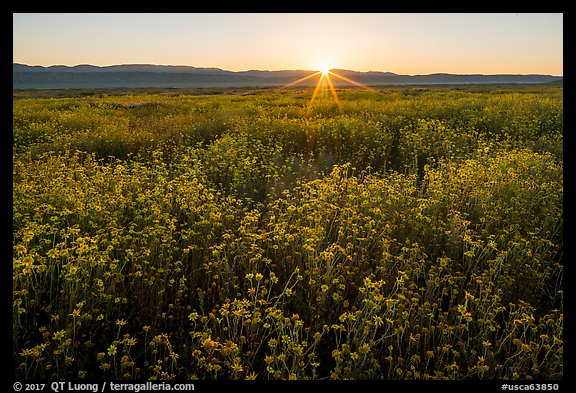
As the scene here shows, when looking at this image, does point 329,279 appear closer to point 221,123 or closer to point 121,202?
point 121,202

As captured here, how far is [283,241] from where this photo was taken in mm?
3885

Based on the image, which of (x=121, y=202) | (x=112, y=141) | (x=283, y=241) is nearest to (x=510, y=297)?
(x=283, y=241)

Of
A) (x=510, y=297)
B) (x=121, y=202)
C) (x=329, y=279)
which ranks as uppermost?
(x=121, y=202)

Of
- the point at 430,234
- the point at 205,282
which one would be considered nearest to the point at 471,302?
the point at 430,234

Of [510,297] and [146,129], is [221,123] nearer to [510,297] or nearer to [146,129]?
[146,129]

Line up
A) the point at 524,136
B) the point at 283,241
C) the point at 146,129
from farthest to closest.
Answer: the point at 146,129 < the point at 524,136 < the point at 283,241

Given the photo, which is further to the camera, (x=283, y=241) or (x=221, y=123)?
(x=221, y=123)

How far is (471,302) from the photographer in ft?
10.6

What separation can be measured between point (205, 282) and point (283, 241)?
82 cm

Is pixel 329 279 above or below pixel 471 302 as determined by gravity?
above
